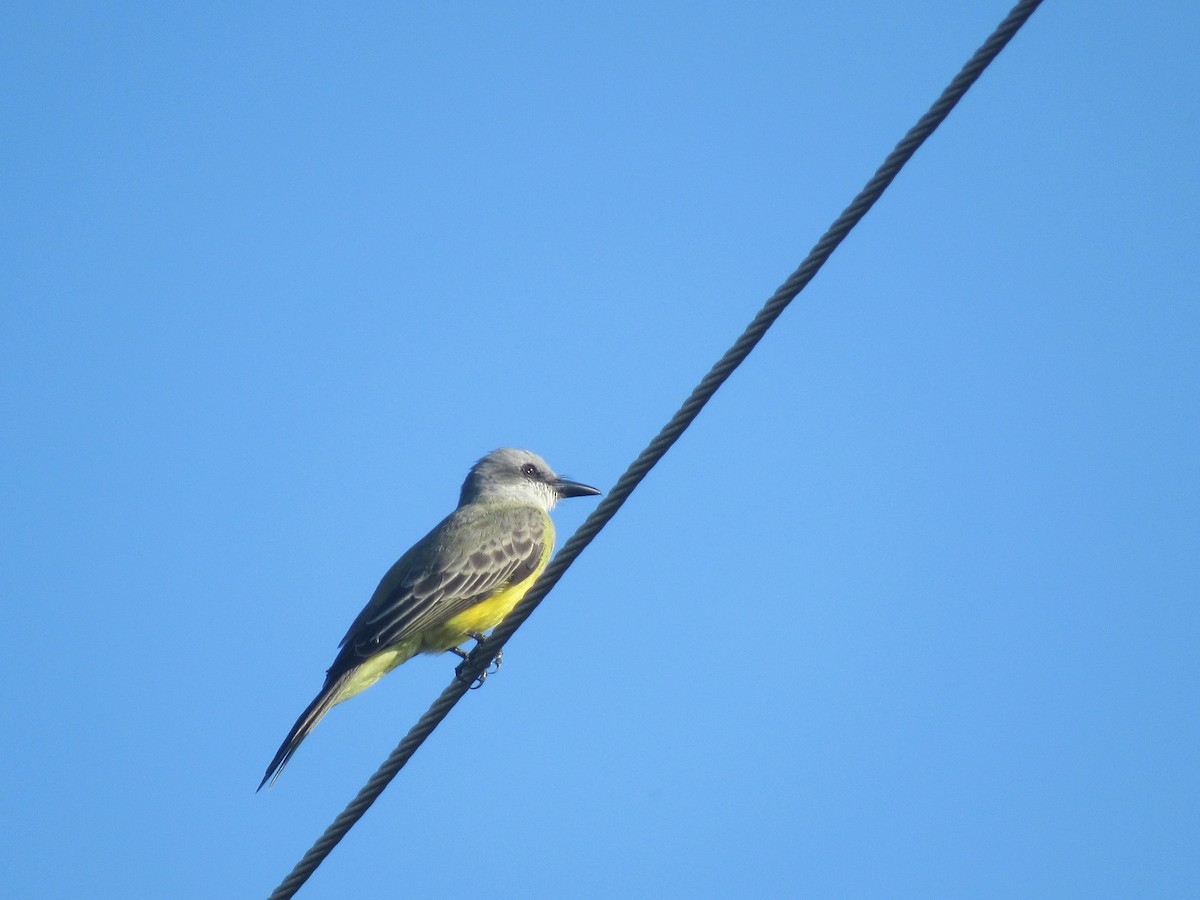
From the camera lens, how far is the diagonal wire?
370 centimetres

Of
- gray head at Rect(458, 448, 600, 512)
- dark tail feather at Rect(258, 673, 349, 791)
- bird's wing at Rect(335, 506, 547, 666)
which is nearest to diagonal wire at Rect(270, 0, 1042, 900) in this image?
dark tail feather at Rect(258, 673, 349, 791)

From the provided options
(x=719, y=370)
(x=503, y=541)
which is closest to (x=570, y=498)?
(x=503, y=541)

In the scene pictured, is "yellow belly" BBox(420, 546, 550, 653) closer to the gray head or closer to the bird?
the bird

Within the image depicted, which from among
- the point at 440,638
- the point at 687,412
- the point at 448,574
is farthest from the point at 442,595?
the point at 687,412

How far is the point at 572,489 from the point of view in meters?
9.87

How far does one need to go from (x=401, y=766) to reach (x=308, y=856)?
1.46 feet

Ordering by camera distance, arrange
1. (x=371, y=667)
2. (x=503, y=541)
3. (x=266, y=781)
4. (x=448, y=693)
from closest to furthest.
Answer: (x=448, y=693), (x=266, y=781), (x=371, y=667), (x=503, y=541)

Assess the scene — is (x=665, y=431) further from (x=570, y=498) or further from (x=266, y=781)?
(x=570, y=498)

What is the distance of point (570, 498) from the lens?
9.94m

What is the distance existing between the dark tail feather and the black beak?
2965mm

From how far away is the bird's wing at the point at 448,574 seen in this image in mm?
7453

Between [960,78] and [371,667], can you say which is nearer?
[960,78]

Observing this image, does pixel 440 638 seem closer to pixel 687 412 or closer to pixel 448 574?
pixel 448 574

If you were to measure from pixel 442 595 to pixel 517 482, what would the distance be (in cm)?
225
